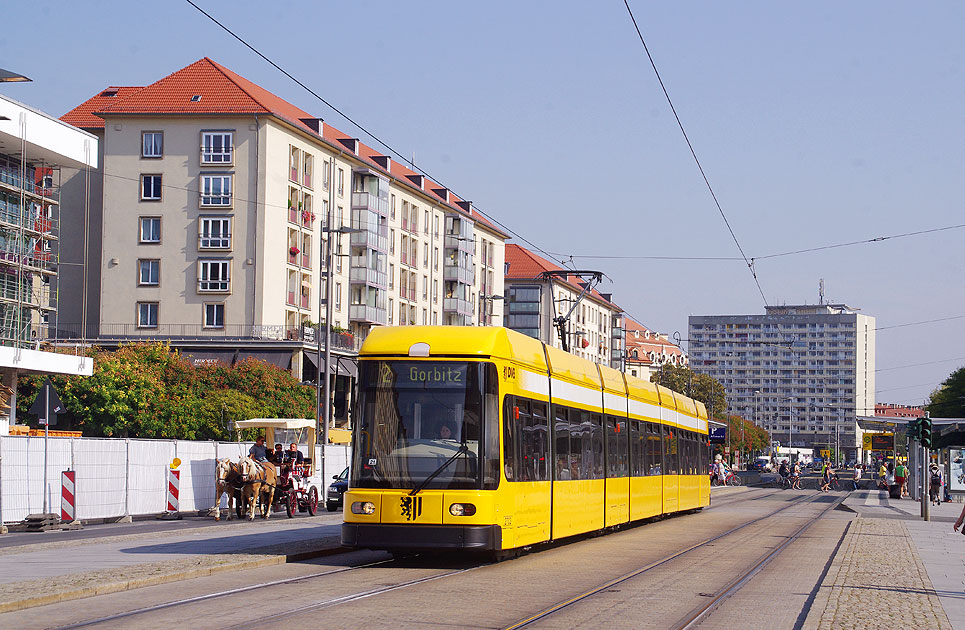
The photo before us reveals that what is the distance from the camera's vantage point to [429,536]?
16031 millimetres

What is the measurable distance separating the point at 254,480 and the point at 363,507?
12338mm

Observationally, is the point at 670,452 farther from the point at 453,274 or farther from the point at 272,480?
the point at 453,274

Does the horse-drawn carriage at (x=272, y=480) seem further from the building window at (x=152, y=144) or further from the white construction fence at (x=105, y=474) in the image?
the building window at (x=152, y=144)

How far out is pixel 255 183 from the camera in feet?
228

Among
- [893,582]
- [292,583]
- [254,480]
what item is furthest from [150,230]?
[893,582]

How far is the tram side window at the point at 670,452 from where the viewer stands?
30.8 metres

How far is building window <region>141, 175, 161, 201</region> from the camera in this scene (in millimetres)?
70125

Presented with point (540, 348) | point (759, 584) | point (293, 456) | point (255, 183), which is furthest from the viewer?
point (255, 183)

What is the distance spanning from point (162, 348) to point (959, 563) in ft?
164

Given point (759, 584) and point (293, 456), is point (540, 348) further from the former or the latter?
point (293, 456)

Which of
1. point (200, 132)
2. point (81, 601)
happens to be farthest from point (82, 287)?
point (81, 601)

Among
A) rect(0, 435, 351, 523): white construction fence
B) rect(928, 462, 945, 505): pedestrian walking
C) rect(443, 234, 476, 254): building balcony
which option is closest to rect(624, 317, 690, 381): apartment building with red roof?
rect(443, 234, 476, 254): building balcony

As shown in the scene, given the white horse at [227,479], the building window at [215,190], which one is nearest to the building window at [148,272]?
the building window at [215,190]

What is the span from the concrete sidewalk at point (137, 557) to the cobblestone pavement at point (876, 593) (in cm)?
708
